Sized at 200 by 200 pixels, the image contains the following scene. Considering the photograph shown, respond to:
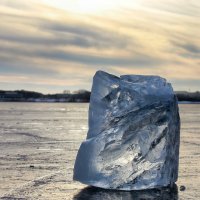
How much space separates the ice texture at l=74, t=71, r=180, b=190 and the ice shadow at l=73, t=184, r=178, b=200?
0.14 m

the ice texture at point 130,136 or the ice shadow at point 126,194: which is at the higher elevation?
the ice texture at point 130,136

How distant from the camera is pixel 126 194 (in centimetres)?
869

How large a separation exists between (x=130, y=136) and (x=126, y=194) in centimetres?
112

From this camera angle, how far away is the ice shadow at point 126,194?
8.30m

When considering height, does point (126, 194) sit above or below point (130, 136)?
below

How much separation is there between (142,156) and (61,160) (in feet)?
14.3

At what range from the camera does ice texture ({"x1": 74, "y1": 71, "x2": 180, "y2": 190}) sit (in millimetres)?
9070

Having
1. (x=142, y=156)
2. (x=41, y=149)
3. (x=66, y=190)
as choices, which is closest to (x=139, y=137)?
(x=142, y=156)

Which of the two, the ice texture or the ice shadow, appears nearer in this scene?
the ice shadow

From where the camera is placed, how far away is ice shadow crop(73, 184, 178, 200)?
8305 mm

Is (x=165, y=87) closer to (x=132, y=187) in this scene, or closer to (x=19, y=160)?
(x=132, y=187)

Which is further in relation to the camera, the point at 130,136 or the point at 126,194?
the point at 130,136

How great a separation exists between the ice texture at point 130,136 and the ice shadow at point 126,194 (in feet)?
0.47

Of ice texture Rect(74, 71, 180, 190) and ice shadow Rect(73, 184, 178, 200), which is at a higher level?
ice texture Rect(74, 71, 180, 190)
